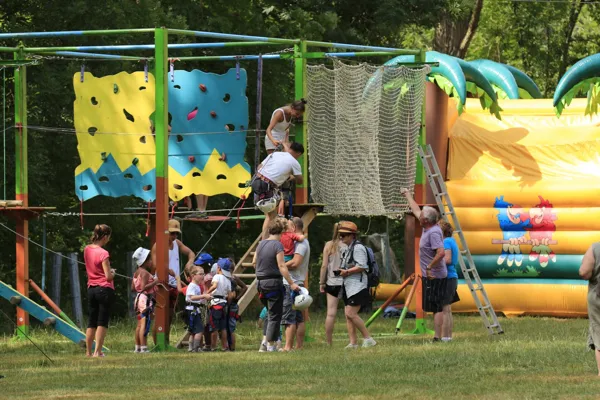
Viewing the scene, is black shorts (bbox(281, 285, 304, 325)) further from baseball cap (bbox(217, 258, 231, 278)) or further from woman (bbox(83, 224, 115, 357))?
woman (bbox(83, 224, 115, 357))

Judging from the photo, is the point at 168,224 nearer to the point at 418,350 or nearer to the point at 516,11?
the point at 418,350

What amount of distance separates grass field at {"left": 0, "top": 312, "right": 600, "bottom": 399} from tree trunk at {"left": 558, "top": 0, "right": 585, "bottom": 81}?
2373 centimetres

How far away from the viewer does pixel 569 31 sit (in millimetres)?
41000

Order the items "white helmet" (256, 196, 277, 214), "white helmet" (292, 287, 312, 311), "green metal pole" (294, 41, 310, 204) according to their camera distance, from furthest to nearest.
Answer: "green metal pole" (294, 41, 310, 204), "white helmet" (256, 196, 277, 214), "white helmet" (292, 287, 312, 311)

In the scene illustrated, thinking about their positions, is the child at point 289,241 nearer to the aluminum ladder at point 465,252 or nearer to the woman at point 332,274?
the woman at point 332,274

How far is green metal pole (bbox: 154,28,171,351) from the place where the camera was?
17219 mm

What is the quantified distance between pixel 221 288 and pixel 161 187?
1481 mm

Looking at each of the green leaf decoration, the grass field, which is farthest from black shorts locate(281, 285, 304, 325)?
the green leaf decoration

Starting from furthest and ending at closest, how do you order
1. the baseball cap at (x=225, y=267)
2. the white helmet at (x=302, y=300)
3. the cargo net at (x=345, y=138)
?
the cargo net at (x=345, y=138) < the baseball cap at (x=225, y=267) < the white helmet at (x=302, y=300)

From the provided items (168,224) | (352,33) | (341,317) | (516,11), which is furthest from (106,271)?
(516,11)

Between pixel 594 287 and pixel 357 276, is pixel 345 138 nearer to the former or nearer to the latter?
pixel 357 276

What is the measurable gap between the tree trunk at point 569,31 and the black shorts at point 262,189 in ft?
77.7

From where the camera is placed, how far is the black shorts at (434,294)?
1780cm

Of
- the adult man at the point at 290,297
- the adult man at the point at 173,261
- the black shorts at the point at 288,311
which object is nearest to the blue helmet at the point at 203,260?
the adult man at the point at 173,261
